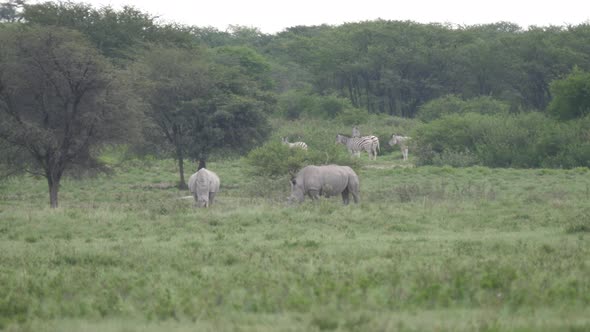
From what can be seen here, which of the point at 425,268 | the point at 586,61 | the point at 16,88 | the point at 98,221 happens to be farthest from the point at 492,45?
the point at 425,268

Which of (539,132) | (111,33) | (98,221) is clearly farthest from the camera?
(111,33)

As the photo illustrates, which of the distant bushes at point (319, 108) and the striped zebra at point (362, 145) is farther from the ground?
the distant bushes at point (319, 108)

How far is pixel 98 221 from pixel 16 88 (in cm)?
662

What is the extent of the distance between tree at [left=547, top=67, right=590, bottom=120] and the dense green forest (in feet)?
0.19

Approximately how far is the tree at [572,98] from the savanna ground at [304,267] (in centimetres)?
1600

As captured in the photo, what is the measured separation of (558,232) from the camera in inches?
557

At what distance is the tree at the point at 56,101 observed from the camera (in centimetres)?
2075

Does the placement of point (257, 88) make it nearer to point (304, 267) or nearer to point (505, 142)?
point (505, 142)

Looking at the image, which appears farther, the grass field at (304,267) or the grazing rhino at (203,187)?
the grazing rhino at (203,187)

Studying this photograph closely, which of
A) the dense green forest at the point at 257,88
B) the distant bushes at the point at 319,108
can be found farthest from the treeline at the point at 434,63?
the distant bushes at the point at 319,108

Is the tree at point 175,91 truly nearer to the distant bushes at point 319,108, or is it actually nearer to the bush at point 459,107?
the bush at point 459,107

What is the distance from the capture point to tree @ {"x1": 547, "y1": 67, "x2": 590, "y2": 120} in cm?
3528

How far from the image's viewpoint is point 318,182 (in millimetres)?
20734

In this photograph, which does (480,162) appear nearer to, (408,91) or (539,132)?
(539,132)
